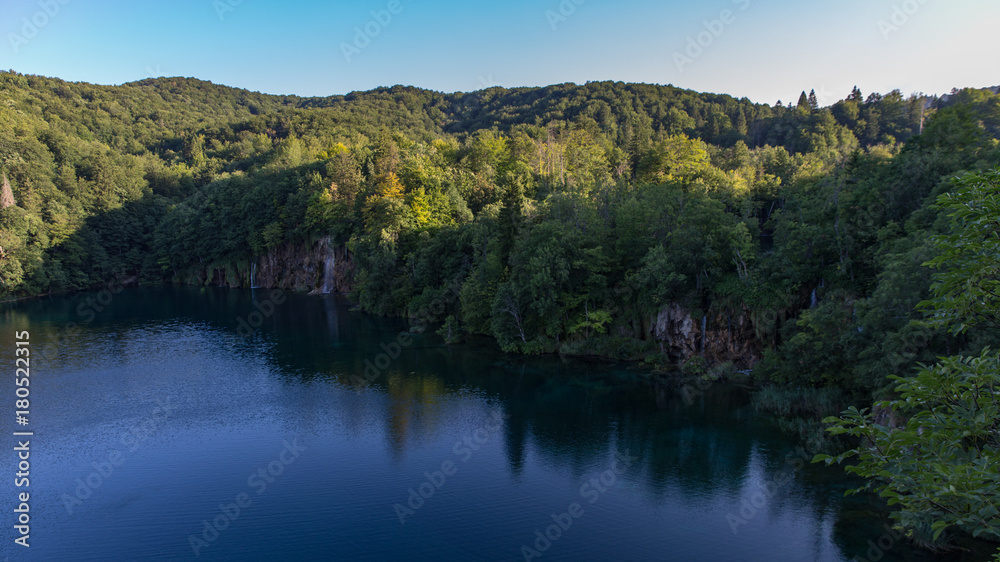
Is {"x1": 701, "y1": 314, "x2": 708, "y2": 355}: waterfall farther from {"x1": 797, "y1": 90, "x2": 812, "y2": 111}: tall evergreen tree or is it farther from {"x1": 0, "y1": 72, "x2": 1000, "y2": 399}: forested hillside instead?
{"x1": 797, "y1": 90, "x2": 812, "y2": 111}: tall evergreen tree

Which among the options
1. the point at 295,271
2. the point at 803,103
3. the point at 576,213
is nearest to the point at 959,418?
the point at 576,213

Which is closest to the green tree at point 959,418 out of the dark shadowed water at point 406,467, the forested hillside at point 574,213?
the forested hillside at point 574,213

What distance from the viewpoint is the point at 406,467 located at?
93.5 feet

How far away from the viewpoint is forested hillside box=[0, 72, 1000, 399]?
34.2 m

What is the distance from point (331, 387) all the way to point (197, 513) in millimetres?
17211

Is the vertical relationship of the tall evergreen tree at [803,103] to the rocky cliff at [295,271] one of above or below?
above

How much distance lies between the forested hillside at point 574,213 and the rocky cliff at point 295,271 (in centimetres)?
191

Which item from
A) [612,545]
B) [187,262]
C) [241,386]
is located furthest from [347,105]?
[612,545]

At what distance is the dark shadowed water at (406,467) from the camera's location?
22000 mm

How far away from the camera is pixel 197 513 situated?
24.3 meters

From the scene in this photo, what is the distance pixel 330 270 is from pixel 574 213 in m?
49.7

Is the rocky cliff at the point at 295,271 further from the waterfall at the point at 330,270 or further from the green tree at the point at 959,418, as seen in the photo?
the green tree at the point at 959,418

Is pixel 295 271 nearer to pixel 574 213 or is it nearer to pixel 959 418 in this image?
pixel 574 213

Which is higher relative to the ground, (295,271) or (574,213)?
(574,213)
